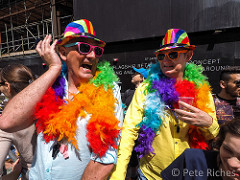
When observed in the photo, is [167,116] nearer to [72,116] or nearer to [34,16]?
[72,116]

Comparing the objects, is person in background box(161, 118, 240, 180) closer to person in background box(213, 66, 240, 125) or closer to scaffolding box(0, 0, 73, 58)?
person in background box(213, 66, 240, 125)

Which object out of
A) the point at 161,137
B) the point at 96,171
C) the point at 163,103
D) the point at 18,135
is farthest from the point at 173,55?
the point at 18,135

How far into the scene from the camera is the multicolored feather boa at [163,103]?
1.39 metres

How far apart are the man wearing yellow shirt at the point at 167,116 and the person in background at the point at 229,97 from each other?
82cm

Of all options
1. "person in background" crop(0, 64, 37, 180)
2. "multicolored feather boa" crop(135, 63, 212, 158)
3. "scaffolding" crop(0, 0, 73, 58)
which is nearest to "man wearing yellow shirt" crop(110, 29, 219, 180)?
"multicolored feather boa" crop(135, 63, 212, 158)

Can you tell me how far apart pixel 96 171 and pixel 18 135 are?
71 centimetres

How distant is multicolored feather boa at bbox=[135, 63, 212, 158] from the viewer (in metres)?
1.39

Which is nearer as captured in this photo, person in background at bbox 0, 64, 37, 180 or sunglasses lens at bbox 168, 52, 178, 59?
person in background at bbox 0, 64, 37, 180

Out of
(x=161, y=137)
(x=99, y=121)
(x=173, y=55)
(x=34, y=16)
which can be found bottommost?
(x=161, y=137)

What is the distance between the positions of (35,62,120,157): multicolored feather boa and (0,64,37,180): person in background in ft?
0.55

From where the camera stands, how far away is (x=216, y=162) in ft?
3.47

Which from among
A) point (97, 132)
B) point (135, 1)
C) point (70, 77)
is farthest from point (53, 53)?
point (135, 1)

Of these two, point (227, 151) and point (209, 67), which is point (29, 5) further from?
point (227, 151)

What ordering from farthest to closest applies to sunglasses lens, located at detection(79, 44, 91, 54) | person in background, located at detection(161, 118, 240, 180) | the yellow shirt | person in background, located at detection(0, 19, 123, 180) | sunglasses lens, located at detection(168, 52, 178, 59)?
sunglasses lens, located at detection(168, 52, 178, 59) → the yellow shirt → sunglasses lens, located at detection(79, 44, 91, 54) → person in background, located at detection(0, 19, 123, 180) → person in background, located at detection(161, 118, 240, 180)
